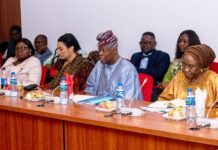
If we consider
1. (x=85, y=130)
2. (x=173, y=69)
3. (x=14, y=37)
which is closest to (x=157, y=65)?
(x=173, y=69)

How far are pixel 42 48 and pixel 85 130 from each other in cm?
370

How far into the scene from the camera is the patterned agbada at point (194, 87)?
11.0 feet

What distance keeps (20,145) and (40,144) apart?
0.24 m

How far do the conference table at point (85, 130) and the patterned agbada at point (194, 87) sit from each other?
0.28 m

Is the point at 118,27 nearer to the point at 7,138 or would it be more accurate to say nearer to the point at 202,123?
the point at 7,138

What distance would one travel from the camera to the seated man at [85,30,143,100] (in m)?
3.89

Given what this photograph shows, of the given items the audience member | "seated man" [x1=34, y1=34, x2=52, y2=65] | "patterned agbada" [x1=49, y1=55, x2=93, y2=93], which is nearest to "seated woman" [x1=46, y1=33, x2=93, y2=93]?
"patterned agbada" [x1=49, y1=55, x2=93, y2=93]

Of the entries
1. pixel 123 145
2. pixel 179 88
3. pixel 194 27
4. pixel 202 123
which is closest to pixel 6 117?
pixel 123 145

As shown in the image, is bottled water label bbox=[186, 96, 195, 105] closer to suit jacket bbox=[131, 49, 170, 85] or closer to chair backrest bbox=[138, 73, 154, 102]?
chair backrest bbox=[138, 73, 154, 102]

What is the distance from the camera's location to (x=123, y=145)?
9.12 ft

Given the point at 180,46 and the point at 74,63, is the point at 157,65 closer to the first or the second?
the point at 180,46

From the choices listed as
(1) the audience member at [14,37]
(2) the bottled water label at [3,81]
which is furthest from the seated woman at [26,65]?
(1) the audience member at [14,37]

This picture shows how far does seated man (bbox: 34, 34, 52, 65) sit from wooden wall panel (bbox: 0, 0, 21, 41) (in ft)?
5.66

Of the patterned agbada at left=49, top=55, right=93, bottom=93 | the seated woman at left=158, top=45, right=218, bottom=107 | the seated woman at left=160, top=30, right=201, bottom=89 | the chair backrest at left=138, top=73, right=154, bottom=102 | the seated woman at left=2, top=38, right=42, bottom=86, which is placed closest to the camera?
the seated woman at left=158, top=45, right=218, bottom=107
